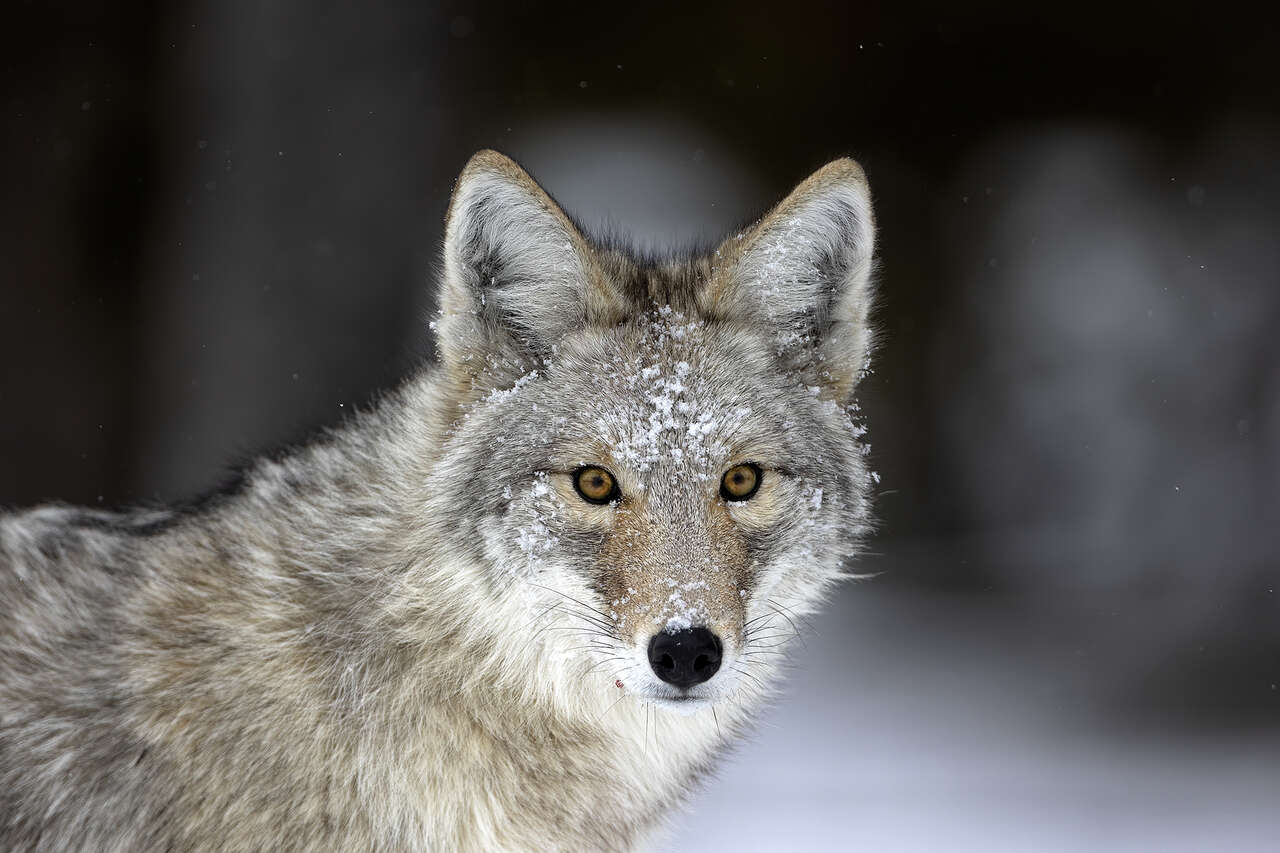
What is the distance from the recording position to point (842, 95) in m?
8.03

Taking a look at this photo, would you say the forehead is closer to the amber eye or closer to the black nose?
the amber eye

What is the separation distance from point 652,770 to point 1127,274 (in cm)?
642

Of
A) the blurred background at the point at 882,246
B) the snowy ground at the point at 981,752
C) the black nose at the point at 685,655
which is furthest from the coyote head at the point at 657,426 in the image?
the blurred background at the point at 882,246

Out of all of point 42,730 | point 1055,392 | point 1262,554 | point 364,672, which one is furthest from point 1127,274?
point 42,730

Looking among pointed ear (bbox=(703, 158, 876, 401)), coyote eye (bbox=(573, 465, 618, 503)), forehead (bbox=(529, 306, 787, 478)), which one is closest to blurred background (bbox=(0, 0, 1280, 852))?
pointed ear (bbox=(703, 158, 876, 401))

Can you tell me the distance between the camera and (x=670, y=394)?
8.98 feet

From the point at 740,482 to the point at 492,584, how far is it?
671mm

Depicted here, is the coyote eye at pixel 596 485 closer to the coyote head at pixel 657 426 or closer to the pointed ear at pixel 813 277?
the coyote head at pixel 657 426

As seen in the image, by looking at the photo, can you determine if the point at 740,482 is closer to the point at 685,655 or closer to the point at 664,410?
the point at 664,410

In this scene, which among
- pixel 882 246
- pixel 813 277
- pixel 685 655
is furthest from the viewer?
pixel 882 246

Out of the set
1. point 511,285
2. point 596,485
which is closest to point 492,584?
point 596,485

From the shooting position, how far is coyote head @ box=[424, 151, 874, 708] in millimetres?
2543

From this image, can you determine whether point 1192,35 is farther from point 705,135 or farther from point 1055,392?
point 705,135

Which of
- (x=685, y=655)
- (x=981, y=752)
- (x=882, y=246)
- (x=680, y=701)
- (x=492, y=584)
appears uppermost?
(x=882, y=246)
